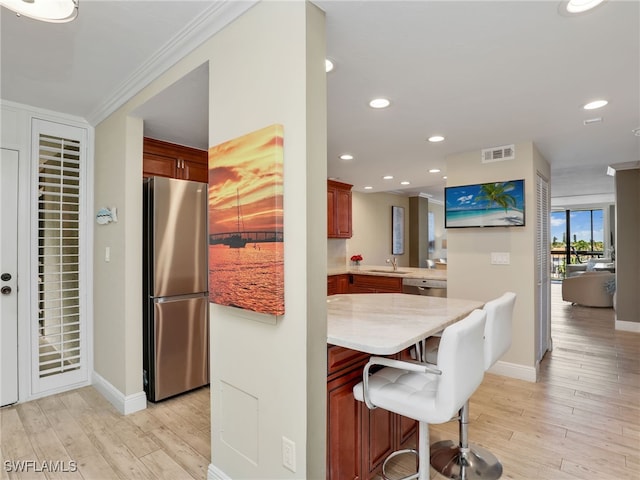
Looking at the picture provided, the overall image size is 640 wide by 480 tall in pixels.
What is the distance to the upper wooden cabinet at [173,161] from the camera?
10.7ft

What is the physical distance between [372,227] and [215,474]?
19.1ft

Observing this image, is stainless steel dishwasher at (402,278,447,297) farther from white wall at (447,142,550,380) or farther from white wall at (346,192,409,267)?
white wall at (346,192,409,267)

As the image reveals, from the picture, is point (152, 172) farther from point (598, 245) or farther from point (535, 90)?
point (598, 245)

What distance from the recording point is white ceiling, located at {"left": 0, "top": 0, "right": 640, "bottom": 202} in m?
1.65

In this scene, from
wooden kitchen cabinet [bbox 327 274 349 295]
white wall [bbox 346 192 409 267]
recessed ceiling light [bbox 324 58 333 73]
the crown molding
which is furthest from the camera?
white wall [bbox 346 192 409 267]

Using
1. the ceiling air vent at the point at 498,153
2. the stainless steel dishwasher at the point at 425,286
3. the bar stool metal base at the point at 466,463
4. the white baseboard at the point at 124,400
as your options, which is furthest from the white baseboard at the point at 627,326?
the white baseboard at the point at 124,400

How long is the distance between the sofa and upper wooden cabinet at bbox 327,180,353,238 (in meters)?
4.83

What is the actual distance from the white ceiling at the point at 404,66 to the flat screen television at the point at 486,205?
0.49 m

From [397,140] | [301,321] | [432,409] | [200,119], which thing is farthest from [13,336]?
[397,140]

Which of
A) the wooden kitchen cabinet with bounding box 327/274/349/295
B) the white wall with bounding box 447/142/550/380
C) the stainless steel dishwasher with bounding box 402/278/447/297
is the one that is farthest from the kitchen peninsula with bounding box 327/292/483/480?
the wooden kitchen cabinet with bounding box 327/274/349/295

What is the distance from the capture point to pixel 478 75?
215 cm

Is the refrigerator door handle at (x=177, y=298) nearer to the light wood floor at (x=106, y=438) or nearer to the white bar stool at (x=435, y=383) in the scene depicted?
the light wood floor at (x=106, y=438)

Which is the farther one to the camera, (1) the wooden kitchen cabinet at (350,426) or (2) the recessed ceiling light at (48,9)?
(1) the wooden kitchen cabinet at (350,426)

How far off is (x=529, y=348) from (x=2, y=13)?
455 centimetres
